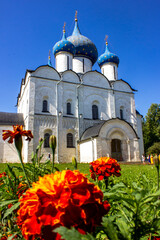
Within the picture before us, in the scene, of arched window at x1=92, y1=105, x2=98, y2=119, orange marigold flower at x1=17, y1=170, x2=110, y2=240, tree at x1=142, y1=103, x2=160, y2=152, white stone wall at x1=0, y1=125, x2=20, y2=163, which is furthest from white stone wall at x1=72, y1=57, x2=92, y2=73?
orange marigold flower at x1=17, y1=170, x2=110, y2=240

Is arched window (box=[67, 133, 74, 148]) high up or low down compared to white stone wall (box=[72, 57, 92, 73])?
down

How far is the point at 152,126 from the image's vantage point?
28.8 m

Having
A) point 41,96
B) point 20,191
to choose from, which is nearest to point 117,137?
point 41,96

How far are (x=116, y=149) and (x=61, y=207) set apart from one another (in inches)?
671

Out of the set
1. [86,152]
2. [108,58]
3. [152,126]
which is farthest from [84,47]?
[152,126]

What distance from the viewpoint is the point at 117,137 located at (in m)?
17.1

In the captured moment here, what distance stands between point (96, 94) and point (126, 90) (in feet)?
13.8

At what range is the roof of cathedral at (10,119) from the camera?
1691cm

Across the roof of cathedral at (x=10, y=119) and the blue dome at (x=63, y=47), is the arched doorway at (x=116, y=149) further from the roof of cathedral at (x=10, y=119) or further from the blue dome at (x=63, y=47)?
the blue dome at (x=63, y=47)

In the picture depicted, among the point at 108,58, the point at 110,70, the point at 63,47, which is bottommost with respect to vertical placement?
the point at 110,70

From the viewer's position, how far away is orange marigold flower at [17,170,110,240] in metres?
0.70

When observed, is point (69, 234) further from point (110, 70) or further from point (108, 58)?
point (108, 58)

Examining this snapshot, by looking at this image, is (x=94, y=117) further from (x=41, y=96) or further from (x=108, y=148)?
(x=41, y=96)

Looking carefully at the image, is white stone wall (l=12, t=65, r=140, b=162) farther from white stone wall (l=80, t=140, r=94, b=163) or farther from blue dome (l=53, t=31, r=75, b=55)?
blue dome (l=53, t=31, r=75, b=55)
